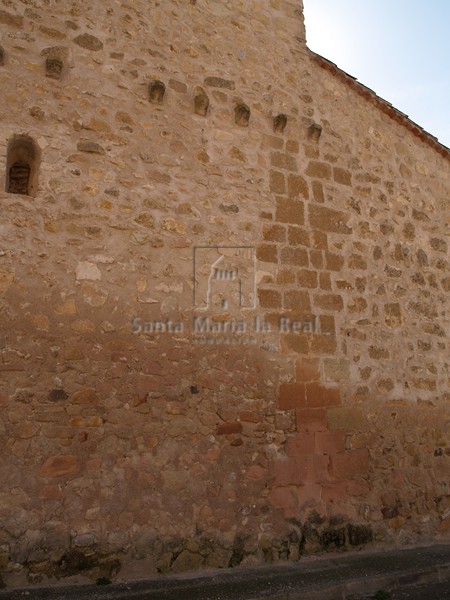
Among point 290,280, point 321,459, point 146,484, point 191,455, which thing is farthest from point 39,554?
point 290,280

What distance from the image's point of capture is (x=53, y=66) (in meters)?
4.00

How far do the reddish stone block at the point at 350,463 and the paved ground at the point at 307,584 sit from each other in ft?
2.14

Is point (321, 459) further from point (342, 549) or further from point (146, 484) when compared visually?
point (146, 484)

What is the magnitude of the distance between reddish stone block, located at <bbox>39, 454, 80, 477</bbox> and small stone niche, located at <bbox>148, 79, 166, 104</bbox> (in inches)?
117

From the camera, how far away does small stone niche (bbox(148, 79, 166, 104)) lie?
433cm

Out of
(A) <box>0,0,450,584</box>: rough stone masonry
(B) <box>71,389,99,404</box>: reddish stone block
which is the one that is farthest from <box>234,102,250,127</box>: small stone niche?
(B) <box>71,389,99,404</box>: reddish stone block

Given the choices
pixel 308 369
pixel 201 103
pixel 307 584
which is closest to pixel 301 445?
pixel 308 369

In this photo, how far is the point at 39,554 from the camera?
3.30 metres

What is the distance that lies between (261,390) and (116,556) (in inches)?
65.3

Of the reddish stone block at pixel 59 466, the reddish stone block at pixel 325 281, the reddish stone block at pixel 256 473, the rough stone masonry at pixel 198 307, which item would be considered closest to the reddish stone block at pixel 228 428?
the rough stone masonry at pixel 198 307

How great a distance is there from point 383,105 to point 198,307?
3.41 metres

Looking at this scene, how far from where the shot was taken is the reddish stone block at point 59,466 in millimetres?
3439

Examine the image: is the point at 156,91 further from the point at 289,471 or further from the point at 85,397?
the point at 289,471

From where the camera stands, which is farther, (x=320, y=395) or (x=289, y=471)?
(x=320, y=395)
